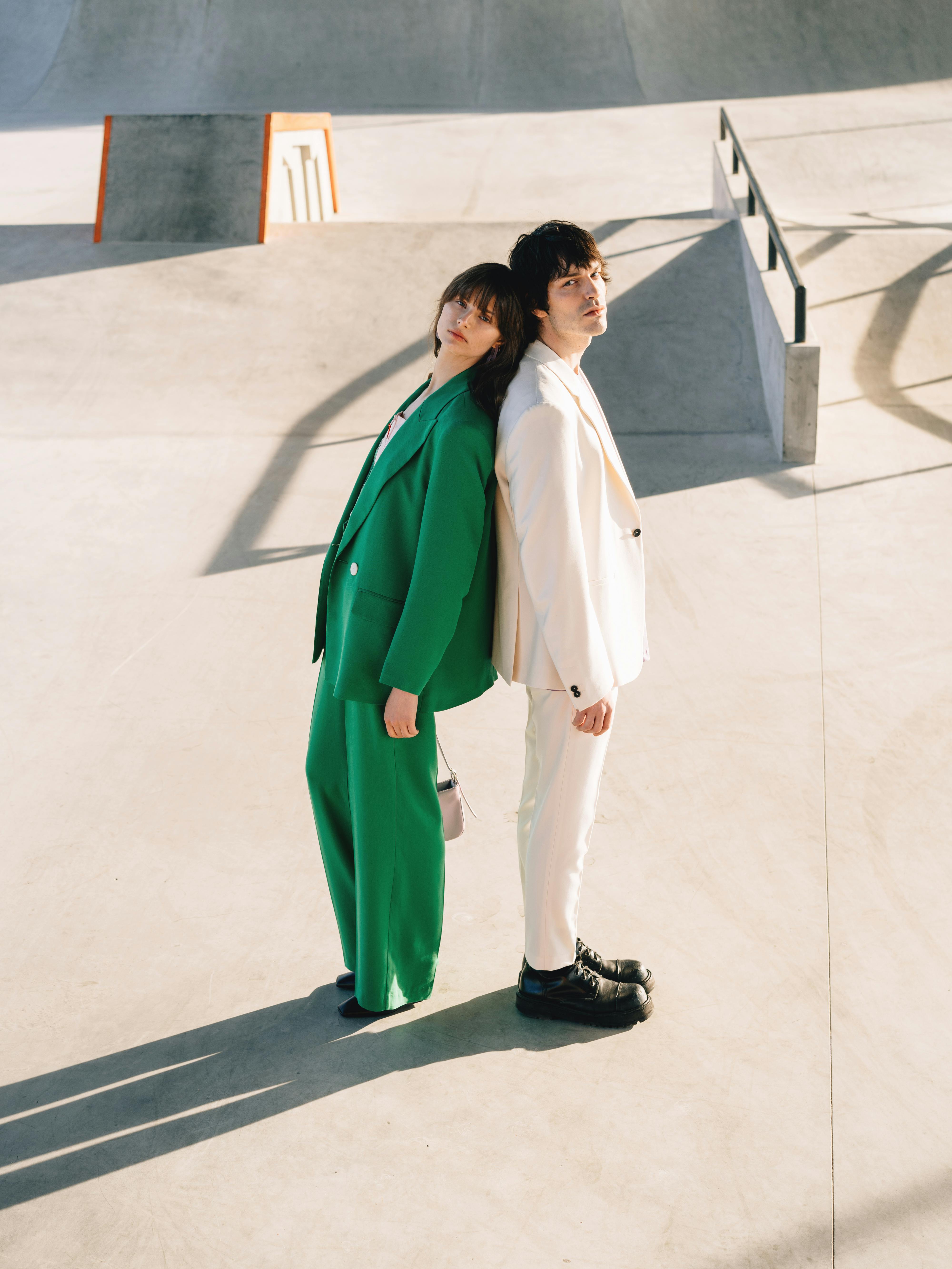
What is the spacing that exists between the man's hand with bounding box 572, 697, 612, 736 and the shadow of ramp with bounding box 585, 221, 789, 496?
3598 millimetres

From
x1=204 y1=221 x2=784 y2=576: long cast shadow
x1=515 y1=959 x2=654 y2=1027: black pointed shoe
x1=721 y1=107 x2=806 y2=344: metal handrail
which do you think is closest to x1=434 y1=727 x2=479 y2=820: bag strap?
x1=515 y1=959 x2=654 y2=1027: black pointed shoe

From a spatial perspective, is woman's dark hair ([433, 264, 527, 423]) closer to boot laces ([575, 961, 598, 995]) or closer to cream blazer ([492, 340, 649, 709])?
cream blazer ([492, 340, 649, 709])

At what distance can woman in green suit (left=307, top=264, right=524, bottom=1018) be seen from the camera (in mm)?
2266

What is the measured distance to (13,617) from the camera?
475cm

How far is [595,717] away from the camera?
2395mm

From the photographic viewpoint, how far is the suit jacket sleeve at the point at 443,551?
7.39 feet

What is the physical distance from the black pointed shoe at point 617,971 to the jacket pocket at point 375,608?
3.25ft

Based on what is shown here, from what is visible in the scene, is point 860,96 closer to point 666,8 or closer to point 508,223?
point 666,8

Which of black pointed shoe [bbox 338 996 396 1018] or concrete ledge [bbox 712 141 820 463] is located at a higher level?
concrete ledge [bbox 712 141 820 463]

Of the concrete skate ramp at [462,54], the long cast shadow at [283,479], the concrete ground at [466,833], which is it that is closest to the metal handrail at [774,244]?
the concrete ground at [466,833]

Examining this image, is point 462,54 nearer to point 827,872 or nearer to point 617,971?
point 827,872

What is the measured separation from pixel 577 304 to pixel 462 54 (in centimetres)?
1562

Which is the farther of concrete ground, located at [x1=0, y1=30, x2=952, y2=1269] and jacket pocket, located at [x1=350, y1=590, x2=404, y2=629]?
jacket pocket, located at [x1=350, y1=590, x2=404, y2=629]

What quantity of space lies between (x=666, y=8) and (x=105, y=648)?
15.7m
